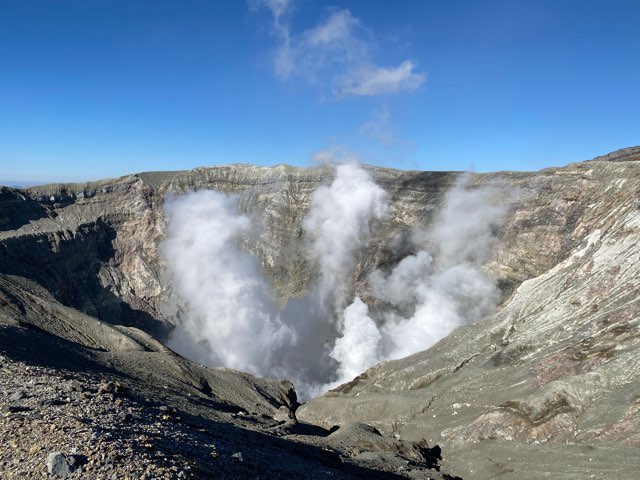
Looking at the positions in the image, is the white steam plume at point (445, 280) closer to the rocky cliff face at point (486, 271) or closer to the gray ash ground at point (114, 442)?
the rocky cliff face at point (486, 271)

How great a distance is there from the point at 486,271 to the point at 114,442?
95.3m

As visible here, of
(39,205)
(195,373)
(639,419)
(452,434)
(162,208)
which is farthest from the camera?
(162,208)

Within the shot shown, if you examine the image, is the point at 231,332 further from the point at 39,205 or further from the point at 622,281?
the point at 622,281

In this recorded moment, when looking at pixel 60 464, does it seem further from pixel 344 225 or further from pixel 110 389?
pixel 344 225

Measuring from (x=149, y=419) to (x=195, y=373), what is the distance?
120ft

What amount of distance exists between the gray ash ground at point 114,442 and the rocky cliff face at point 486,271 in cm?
1932

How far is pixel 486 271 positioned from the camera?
101 metres

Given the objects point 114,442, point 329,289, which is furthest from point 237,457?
point 329,289

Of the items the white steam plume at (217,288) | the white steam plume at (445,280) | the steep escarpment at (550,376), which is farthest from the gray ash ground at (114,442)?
the white steam plume at (217,288)

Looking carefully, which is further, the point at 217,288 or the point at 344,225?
the point at 344,225

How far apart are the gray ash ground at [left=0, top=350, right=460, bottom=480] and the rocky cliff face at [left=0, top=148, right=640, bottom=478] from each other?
19318 millimetres

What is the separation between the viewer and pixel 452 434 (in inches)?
1818

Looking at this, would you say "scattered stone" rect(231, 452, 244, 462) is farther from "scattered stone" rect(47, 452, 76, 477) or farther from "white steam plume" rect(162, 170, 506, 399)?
"white steam plume" rect(162, 170, 506, 399)

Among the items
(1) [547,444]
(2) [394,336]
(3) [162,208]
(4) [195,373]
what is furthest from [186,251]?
(1) [547,444]
